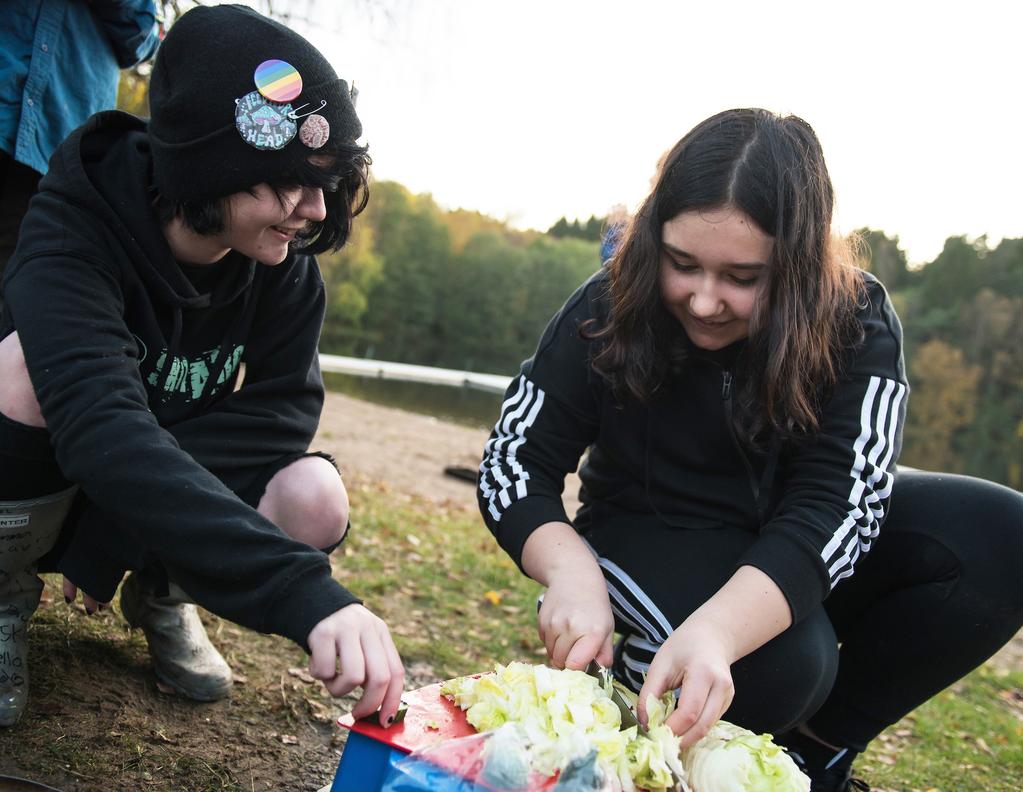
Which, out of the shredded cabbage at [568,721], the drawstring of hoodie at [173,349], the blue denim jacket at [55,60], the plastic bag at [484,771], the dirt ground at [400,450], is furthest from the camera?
the dirt ground at [400,450]

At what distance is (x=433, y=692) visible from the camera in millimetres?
1738

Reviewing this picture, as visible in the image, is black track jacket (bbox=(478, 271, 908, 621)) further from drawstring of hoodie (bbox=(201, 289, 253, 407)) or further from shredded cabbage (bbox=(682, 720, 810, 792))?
drawstring of hoodie (bbox=(201, 289, 253, 407))

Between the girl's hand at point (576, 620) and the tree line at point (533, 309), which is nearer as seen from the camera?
the girl's hand at point (576, 620)

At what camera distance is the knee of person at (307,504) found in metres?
2.26

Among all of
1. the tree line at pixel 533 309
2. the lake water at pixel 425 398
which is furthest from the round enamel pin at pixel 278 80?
the tree line at pixel 533 309

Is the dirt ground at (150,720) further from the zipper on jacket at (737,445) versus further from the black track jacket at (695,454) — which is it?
the zipper on jacket at (737,445)

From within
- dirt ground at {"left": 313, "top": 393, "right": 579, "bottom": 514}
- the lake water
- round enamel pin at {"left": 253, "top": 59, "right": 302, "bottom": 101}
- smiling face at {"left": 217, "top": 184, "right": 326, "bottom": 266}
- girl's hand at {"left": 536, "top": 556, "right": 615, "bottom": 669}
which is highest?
round enamel pin at {"left": 253, "top": 59, "right": 302, "bottom": 101}

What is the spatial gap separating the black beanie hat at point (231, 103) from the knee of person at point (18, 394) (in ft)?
1.70

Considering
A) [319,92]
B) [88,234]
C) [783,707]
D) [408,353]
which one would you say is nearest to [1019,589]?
[783,707]

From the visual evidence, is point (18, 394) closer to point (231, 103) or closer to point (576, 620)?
point (231, 103)

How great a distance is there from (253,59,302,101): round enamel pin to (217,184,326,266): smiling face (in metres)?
0.21

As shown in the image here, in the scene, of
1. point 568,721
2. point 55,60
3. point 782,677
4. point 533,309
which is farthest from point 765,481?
point 533,309

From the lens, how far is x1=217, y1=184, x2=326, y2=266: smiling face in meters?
2.05

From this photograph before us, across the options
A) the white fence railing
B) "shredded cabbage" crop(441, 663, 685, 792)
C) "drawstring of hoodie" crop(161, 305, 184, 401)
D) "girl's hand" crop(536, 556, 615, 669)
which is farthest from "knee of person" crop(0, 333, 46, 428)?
the white fence railing
